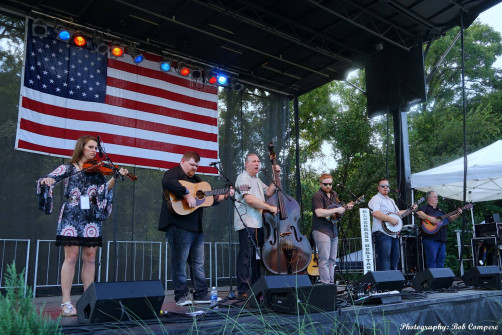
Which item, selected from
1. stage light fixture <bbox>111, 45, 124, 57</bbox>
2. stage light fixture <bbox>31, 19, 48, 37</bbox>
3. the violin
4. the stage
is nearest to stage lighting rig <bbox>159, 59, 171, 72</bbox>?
stage light fixture <bbox>111, 45, 124, 57</bbox>

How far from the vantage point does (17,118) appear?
22.1ft

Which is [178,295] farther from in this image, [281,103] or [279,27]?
[281,103]

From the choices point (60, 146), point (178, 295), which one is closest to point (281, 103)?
point (60, 146)

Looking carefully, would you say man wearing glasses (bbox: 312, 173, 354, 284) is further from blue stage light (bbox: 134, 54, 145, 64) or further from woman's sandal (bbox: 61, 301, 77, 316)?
blue stage light (bbox: 134, 54, 145, 64)

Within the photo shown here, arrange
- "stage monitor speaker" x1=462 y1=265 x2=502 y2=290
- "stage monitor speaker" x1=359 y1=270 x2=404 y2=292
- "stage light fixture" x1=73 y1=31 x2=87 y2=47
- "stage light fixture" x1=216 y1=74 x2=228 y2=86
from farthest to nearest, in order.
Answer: "stage light fixture" x1=216 y1=74 x2=228 y2=86, "stage light fixture" x1=73 y1=31 x2=87 y2=47, "stage monitor speaker" x1=462 y1=265 x2=502 y2=290, "stage monitor speaker" x1=359 y1=270 x2=404 y2=292

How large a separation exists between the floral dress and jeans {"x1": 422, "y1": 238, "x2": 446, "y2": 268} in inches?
205

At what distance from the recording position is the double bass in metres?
4.79

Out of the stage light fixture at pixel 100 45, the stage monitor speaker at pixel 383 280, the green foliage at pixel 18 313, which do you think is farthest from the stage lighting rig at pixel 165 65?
the green foliage at pixel 18 313

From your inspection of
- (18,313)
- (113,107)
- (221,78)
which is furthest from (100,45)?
(18,313)

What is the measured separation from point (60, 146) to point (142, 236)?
2148 millimetres

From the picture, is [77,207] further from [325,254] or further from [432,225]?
[432,225]

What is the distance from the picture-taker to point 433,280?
489 cm

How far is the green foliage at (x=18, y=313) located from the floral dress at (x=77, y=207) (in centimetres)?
199

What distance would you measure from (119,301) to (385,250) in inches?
175
